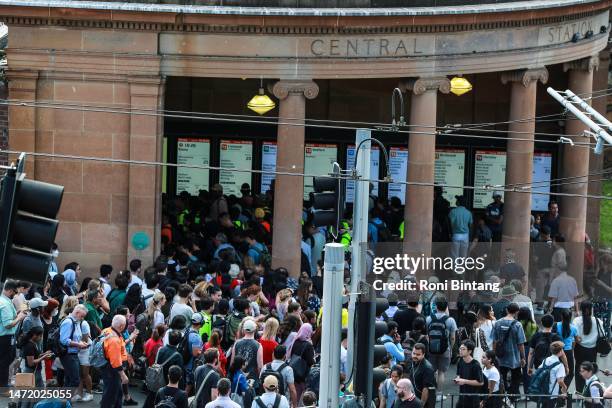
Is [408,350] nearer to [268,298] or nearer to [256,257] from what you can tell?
[268,298]

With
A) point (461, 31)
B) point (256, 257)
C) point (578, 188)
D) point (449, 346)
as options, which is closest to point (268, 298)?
point (256, 257)

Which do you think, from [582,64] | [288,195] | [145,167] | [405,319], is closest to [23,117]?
[145,167]

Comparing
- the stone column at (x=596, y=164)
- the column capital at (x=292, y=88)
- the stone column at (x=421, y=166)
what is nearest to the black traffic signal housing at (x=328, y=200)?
the column capital at (x=292, y=88)

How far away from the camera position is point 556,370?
23.0 m

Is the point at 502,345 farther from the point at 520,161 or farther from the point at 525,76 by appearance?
the point at 525,76

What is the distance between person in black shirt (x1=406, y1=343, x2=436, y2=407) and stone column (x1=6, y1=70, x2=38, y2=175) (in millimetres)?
9013

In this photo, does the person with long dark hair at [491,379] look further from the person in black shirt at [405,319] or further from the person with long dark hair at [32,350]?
the person with long dark hair at [32,350]

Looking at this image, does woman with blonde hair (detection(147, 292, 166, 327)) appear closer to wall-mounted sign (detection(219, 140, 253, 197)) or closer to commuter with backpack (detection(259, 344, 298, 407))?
commuter with backpack (detection(259, 344, 298, 407))

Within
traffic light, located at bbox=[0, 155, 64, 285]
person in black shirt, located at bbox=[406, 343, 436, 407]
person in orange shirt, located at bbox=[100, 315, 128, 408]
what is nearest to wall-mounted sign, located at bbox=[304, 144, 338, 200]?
person in orange shirt, located at bbox=[100, 315, 128, 408]

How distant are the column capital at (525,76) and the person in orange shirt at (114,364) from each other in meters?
11.2

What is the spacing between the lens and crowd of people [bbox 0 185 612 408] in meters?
21.6

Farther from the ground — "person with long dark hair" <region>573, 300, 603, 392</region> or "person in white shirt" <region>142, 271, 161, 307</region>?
"person in white shirt" <region>142, 271, 161, 307</region>

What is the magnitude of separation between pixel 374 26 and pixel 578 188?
7.06m

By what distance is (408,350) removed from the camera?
23406 mm
